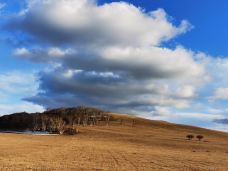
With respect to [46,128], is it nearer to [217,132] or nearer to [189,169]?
[217,132]

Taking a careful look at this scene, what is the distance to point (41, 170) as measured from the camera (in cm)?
2802

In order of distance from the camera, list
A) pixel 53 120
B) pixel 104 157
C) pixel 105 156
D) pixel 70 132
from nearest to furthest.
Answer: pixel 104 157, pixel 105 156, pixel 70 132, pixel 53 120

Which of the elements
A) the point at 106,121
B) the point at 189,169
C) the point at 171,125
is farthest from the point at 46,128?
the point at 189,169

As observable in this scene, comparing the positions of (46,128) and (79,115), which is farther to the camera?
(79,115)

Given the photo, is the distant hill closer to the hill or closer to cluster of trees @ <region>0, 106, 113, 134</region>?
cluster of trees @ <region>0, 106, 113, 134</region>

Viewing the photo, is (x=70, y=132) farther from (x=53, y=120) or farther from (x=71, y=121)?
(x=71, y=121)

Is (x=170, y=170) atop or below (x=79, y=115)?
below

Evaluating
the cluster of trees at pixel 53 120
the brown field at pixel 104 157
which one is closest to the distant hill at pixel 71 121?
the cluster of trees at pixel 53 120

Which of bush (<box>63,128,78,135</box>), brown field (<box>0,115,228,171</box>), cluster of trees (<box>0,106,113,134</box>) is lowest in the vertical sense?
brown field (<box>0,115,228,171</box>)

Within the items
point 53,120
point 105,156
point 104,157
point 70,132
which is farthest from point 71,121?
point 104,157

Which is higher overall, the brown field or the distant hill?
the distant hill

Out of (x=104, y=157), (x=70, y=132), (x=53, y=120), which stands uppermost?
(x=53, y=120)

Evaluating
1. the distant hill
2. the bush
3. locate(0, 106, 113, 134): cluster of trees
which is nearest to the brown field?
the bush

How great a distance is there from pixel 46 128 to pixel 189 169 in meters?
130
